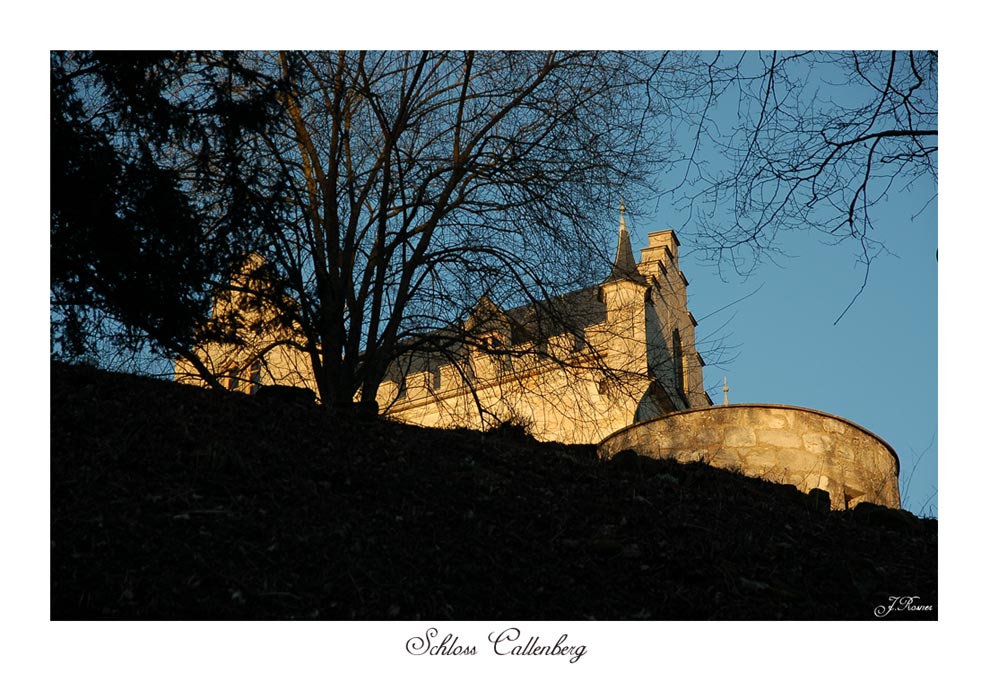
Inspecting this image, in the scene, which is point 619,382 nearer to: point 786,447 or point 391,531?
point 786,447

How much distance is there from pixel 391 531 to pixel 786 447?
579 centimetres

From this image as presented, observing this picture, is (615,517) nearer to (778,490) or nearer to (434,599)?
(434,599)

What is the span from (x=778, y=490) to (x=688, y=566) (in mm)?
2650

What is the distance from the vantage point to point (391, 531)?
5.41 m

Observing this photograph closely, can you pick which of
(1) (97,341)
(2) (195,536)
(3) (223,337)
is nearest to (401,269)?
(3) (223,337)

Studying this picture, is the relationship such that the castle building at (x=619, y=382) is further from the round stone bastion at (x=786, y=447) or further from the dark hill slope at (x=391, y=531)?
the dark hill slope at (x=391, y=531)

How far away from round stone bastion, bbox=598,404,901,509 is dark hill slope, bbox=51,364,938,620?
276 cm

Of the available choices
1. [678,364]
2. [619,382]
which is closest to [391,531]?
[619,382]

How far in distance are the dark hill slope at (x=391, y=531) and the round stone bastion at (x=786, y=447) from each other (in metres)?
2.76

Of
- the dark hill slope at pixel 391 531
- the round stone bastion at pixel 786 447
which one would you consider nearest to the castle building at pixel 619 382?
the round stone bastion at pixel 786 447

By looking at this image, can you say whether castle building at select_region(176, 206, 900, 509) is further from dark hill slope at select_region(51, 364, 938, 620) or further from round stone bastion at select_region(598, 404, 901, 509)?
dark hill slope at select_region(51, 364, 938, 620)

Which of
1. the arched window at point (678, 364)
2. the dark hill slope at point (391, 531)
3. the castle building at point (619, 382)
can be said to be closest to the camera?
the dark hill slope at point (391, 531)

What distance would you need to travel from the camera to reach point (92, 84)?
21.9 feet

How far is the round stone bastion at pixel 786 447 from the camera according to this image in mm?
9984
